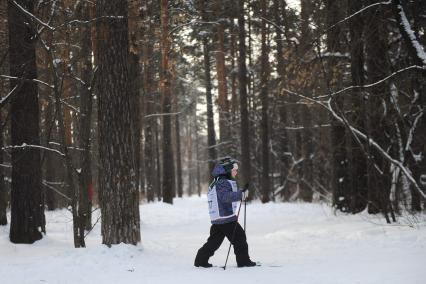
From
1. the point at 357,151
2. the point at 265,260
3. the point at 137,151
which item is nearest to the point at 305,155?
the point at 357,151

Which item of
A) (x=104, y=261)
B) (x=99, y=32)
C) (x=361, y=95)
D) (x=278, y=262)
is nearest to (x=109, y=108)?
(x=99, y=32)

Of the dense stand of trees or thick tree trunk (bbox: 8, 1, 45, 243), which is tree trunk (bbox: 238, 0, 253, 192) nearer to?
the dense stand of trees

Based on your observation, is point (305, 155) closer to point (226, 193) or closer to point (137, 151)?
point (137, 151)

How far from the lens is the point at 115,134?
821cm

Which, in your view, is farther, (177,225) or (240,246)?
(177,225)

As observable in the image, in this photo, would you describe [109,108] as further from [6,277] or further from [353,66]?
[353,66]

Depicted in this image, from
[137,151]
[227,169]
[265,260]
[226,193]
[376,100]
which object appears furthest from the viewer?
[137,151]

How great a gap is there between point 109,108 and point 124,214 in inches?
68.5

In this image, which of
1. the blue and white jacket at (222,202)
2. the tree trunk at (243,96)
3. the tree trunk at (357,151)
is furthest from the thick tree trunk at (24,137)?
the tree trunk at (243,96)

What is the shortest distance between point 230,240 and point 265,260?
1227mm

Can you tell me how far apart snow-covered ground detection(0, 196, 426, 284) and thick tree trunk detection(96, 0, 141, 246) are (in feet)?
1.24

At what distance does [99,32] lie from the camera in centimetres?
837

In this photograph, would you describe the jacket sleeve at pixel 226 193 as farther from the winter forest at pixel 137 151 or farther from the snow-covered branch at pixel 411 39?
the snow-covered branch at pixel 411 39

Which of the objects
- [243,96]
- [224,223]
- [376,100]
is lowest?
[224,223]
